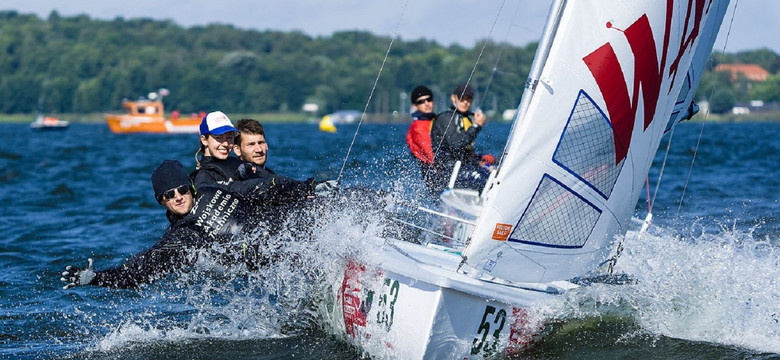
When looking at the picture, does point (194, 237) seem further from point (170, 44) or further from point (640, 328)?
point (170, 44)

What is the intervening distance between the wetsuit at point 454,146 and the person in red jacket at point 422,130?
0.29ft

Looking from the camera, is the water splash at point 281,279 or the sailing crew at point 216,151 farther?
the sailing crew at point 216,151

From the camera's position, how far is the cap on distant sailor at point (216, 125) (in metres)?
6.30

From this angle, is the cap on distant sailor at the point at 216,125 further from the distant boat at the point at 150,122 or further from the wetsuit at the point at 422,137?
the distant boat at the point at 150,122

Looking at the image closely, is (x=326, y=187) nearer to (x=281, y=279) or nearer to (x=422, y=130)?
(x=281, y=279)

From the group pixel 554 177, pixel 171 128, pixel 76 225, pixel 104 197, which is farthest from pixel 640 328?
pixel 171 128

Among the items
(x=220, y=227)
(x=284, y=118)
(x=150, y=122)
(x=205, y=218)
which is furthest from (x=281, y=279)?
(x=284, y=118)

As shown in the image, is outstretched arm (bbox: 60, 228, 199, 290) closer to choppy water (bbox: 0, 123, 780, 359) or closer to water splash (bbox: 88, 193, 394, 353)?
water splash (bbox: 88, 193, 394, 353)

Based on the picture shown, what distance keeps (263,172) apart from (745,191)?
9.95m

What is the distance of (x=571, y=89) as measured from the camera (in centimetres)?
538

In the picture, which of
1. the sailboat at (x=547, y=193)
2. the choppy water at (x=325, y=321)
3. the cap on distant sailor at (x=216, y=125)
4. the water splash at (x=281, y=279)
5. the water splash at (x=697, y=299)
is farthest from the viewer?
the cap on distant sailor at (x=216, y=125)

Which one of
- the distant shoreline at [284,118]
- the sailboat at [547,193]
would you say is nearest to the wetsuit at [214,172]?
the sailboat at [547,193]

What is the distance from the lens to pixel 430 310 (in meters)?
5.11

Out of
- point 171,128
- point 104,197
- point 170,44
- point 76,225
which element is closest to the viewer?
point 76,225
